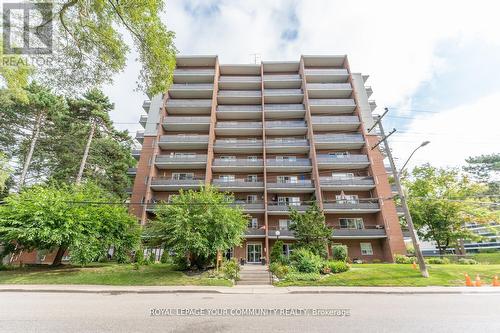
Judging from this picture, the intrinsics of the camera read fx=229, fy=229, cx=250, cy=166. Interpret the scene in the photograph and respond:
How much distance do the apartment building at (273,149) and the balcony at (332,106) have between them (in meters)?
0.16

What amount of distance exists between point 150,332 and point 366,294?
11632 mm

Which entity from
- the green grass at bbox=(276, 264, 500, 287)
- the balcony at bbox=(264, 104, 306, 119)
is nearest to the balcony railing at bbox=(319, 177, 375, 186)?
the balcony at bbox=(264, 104, 306, 119)

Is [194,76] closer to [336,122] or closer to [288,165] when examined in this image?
[288,165]

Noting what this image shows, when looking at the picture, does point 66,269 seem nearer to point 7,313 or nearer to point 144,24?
point 7,313

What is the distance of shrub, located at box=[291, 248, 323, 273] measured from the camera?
56.8 feet

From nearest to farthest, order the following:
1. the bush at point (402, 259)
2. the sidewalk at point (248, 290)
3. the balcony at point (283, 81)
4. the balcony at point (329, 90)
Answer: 1. the sidewalk at point (248, 290)
2. the bush at point (402, 259)
3. the balcony at point (329, 90)
4. the balcony at point (283, 81)

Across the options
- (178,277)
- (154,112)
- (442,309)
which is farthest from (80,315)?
(154,112)

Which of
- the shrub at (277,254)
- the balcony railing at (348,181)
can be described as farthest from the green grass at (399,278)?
the balcony railing at (348,181)

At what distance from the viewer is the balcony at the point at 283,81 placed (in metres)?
38.6

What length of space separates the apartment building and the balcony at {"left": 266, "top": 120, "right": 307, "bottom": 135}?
0.15m

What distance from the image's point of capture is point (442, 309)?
8.73m

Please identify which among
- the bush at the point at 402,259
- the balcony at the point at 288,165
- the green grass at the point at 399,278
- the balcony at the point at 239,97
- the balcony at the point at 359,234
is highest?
the balcony at the point at 239,97

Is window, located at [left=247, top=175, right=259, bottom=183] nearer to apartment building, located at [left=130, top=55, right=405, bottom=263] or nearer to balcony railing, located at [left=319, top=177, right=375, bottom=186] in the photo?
apartment building, located at [left=130, top=55, right=405, bottom=263]

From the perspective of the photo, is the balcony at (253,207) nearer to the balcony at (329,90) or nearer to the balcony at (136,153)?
the balcony at (136,153)
